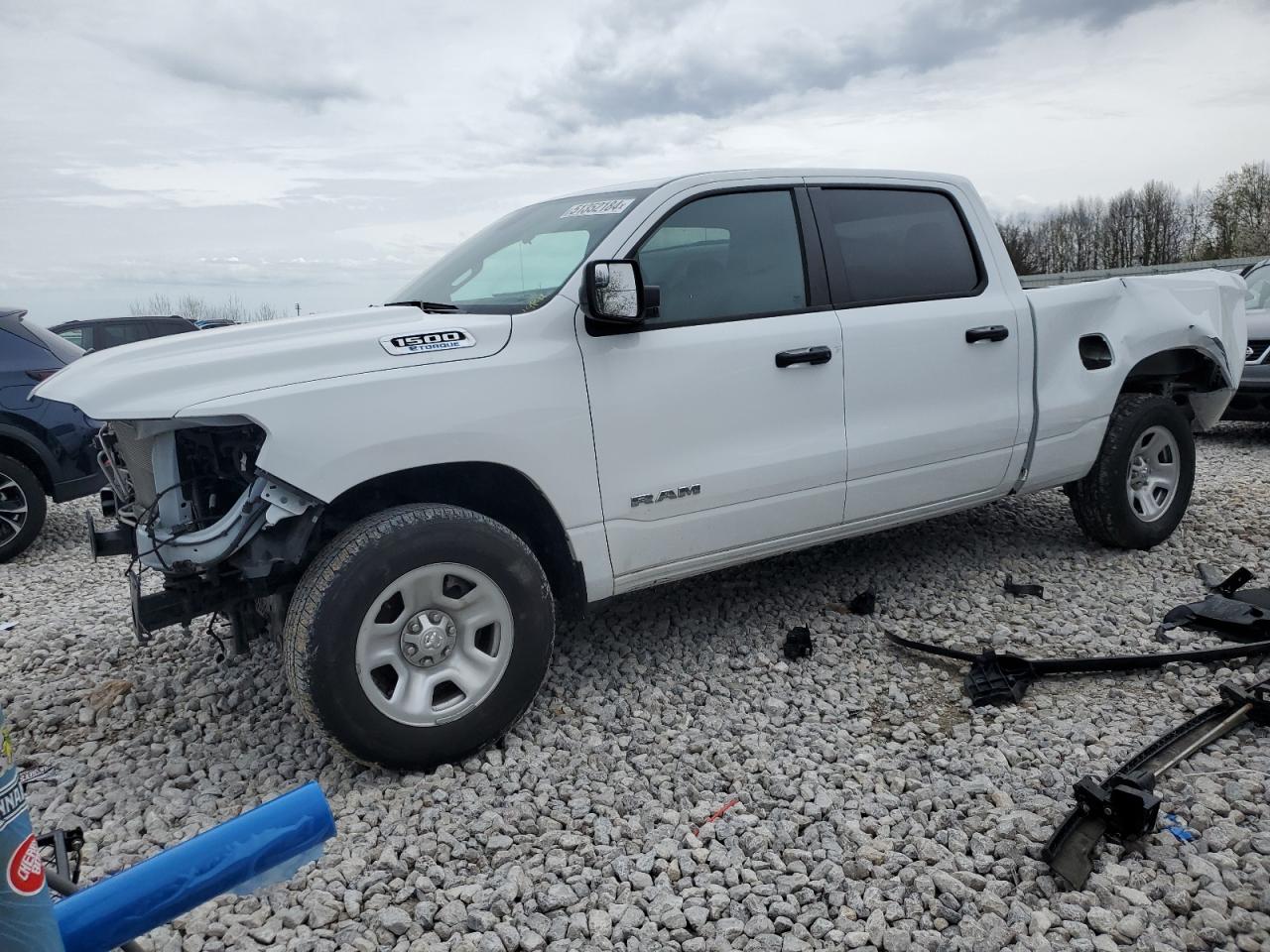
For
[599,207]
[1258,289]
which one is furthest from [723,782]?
[1258,289]

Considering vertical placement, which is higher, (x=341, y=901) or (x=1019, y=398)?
(x=1019, y=398)

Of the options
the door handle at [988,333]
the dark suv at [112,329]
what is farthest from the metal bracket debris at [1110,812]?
the dark suv at [112,329]

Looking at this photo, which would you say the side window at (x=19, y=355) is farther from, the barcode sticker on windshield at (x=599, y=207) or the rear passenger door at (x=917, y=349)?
the rear passenger door at (x=917, y=349)

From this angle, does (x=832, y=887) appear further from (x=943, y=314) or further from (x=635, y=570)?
(x=943, y=314)

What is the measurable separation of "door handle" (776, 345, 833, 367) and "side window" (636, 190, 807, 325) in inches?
7.9

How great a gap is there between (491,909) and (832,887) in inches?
37.0

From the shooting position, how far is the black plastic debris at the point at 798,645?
13.4 feet

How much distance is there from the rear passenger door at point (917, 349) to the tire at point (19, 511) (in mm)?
5605

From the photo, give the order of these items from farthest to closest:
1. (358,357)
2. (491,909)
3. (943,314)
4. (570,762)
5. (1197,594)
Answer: (1197,594)
(943,314)
(570,762)
(358,357)
(491,909)

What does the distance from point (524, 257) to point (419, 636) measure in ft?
5.43

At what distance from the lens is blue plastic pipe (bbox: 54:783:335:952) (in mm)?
1492

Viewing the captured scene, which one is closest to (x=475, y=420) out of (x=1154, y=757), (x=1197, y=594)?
(x=1154, y=757)

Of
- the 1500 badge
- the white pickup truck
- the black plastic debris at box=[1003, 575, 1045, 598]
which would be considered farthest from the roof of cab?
the black plastic debris at box=[1003, 575, 1045, 598]

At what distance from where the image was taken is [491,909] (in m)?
2.53
